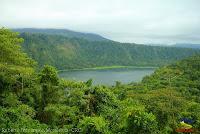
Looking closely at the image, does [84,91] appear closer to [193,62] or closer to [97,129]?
[97,129]

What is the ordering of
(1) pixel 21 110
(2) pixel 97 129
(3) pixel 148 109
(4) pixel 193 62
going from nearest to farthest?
(2) pixel 97 129 < (1) pixel 21 110 < (3) pixel 148 109 < (4) pixel 193 62

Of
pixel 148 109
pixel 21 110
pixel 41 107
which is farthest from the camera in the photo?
pixel 148 109

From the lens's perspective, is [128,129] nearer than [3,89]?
Yes

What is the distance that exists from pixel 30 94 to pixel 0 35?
19.4 ft

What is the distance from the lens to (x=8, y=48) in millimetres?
30328

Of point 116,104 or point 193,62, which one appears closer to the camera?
point 116,104

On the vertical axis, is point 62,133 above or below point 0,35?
below

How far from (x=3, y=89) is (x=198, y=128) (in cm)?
1686

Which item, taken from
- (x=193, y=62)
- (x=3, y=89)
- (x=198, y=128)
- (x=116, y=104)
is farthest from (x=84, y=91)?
(x=193, y=62)

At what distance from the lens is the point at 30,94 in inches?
1230

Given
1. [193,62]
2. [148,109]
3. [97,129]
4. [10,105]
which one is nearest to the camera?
[97,129]

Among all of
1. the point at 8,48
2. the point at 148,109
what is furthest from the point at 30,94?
the point at 148,109

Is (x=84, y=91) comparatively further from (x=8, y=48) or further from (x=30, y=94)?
(x=8, y=48)

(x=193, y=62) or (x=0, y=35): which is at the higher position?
(x=0, y=35)
